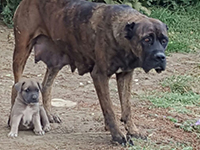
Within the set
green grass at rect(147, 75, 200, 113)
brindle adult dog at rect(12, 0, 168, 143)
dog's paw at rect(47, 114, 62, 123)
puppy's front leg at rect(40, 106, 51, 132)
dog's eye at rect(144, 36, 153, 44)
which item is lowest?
green grass at rect(147, 75, 200, 113)

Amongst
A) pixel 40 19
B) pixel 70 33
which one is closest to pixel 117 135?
pixel 70 33

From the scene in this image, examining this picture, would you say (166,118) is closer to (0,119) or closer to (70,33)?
(70,33)

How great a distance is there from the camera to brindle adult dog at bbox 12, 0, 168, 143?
5188mm

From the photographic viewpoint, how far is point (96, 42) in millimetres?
5711

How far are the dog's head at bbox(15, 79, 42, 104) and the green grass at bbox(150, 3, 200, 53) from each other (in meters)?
5.72

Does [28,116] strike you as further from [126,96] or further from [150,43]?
[150,43]

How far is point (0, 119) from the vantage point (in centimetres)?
663

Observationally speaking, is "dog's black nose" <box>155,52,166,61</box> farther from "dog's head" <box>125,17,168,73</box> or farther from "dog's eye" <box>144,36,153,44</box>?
"dog's eye" <box>144,36,153,44</box>

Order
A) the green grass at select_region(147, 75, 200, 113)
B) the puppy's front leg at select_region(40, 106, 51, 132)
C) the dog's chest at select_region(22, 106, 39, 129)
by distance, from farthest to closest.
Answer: the green grass at select_region(147, 75, 200, 113) < the puppy's front leg at select_region(40, 106, 51, 132) < the dog's chest at select_region(22, 106, 39, 129)

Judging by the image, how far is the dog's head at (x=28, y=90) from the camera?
19.3 feet

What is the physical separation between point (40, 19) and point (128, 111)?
1.73 metres

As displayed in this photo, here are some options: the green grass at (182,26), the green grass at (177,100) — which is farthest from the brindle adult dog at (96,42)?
the green grass at (182,26)

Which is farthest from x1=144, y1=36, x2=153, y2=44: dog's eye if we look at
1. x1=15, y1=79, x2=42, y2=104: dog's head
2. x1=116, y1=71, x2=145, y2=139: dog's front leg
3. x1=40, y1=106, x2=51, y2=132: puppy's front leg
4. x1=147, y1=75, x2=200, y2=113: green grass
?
x1=147, y1=75, x2=200, y2=113: green grass

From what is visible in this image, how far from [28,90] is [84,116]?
1191 mm
